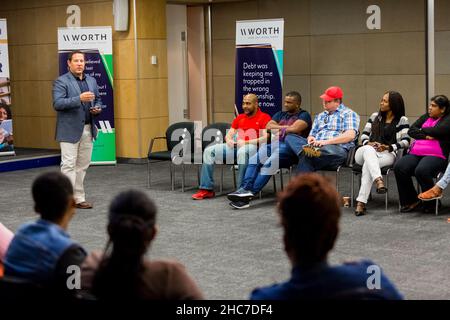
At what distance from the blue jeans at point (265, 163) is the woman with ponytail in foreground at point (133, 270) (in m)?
5.65

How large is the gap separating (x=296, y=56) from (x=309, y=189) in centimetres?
929

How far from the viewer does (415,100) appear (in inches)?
403

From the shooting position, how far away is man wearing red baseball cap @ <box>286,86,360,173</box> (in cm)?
772

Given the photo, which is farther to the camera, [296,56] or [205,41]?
[205,41]

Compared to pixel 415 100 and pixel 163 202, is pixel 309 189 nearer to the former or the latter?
pixel 163 202

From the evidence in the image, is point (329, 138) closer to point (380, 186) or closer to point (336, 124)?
point (336, 124)

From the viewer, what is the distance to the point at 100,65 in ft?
36.3

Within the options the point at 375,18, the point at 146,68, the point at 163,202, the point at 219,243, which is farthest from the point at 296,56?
the point at 219,243

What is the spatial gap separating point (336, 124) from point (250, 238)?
1.91m

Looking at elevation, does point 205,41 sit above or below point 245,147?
above

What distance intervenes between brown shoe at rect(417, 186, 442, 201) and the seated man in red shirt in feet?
5.98

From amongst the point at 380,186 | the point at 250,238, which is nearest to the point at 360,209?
the point at 380,186
